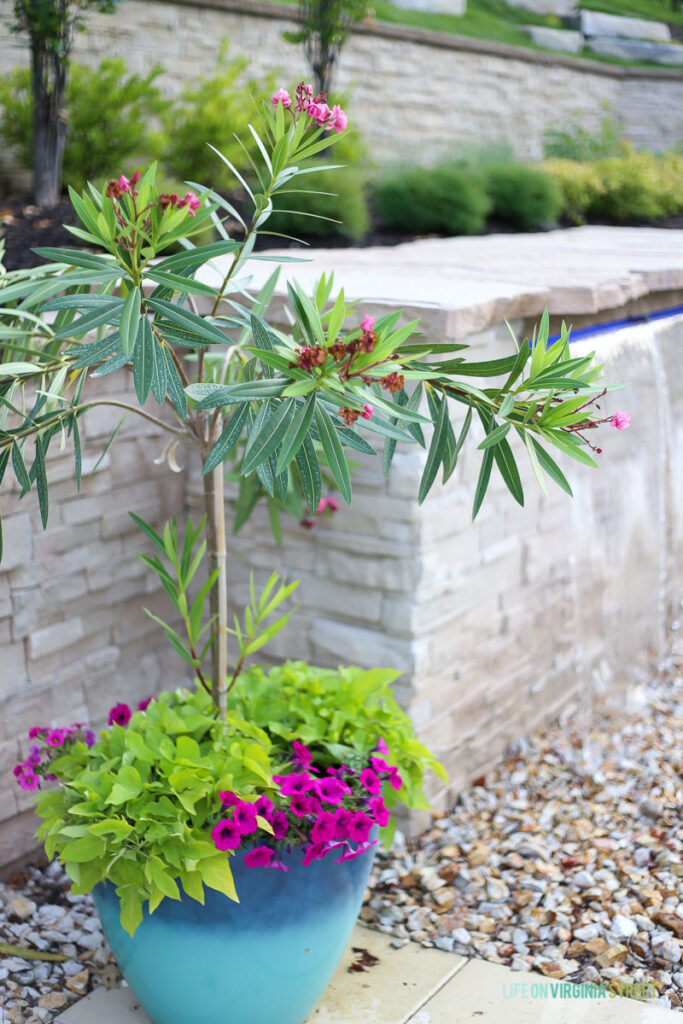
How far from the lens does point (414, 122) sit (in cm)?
946

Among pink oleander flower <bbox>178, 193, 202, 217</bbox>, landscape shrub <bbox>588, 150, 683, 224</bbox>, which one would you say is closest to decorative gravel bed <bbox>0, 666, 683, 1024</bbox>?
pink oleander flower <bbox>178, 193, 202, 217</bbox>

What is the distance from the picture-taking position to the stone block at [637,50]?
13938 millimetres

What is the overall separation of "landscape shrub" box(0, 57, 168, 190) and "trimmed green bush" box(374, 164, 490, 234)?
1.68 metres

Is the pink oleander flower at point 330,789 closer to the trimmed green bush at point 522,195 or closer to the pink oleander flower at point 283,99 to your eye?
the pink oleander flower at point 283,99

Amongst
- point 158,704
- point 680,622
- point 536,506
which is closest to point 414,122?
point 680,622

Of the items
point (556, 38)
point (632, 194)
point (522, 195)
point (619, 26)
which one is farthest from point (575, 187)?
point (619, 26)

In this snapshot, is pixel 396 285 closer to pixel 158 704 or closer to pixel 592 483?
pixel 592 483

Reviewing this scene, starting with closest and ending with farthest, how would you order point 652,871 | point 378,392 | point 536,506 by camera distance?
point 378,392, point 652,871, point 536,506

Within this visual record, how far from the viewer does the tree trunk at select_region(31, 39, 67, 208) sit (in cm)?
463

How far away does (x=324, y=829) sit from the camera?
5.94 ft

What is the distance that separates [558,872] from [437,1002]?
24.0 inches

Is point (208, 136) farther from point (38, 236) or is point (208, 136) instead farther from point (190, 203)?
point (190, 203)

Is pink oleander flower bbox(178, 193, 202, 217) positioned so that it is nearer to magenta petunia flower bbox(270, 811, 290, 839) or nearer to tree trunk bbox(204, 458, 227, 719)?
tree trunk bbox(204, 458, 227, 719)

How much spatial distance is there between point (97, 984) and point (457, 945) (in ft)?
2.79
